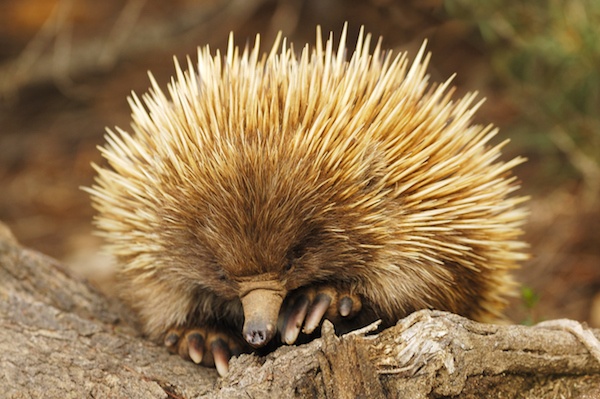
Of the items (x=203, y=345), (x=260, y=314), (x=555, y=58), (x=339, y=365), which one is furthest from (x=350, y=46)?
(x=339, y=365)

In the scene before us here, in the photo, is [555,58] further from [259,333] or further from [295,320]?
[259,333]

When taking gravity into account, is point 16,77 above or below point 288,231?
above

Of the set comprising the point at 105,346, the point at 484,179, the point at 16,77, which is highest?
the point at 16,77

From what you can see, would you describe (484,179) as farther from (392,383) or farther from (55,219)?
(55,219)

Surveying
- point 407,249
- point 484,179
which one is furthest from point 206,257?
point 484,179

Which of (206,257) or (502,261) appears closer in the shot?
(206,257)

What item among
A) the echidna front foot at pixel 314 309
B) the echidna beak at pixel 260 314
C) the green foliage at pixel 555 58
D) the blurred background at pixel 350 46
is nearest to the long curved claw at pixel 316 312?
the echidna front foot at pixel 314 309

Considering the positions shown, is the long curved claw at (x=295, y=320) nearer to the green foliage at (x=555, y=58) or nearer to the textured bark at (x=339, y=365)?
the textured bark at (x=339, y=365)
